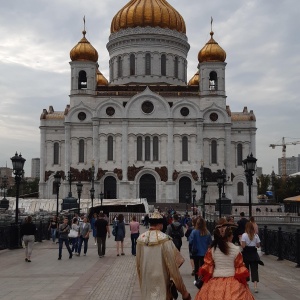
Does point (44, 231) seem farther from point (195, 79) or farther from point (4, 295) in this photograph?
point (195, 79)

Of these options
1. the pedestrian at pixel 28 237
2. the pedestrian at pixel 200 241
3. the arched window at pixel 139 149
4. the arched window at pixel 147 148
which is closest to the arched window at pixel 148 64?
the arched window at pixel 147 148

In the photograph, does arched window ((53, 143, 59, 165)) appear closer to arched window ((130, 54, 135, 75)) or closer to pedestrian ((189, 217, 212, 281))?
arched window ((130, 54, 135, 75))

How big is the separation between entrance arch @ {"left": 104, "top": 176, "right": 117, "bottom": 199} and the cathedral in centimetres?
11

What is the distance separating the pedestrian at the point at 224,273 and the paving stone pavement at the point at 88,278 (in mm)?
4228

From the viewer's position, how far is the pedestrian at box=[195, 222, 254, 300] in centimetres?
655

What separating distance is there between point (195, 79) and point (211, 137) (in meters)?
10.6

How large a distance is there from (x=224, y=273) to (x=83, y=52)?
190 feet

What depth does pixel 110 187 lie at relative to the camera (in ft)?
200

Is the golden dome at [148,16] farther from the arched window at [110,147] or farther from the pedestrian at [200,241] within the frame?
the pedestrian at [200,241]

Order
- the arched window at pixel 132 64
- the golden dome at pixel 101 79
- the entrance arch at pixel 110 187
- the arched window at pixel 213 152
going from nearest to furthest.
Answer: the entrance arch at pixel 110 187 < the arched window at pixel 213 152 < the arched window at pixel 132 64 < the golden dome at pixel 101 79

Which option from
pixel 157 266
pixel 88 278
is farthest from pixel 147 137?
pixel 157 266

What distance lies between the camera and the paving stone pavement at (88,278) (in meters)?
11.2

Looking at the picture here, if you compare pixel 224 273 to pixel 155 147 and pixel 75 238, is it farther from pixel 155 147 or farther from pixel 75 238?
pixel 155 147

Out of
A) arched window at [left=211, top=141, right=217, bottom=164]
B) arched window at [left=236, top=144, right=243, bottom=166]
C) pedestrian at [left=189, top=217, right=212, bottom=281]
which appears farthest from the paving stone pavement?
arched window at [left=236, top=144, right=243, bottom=166]
